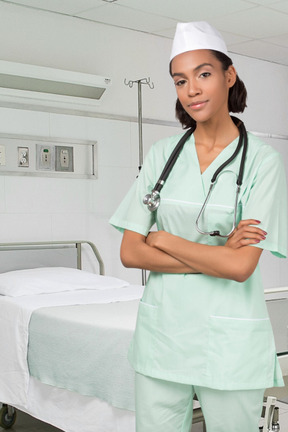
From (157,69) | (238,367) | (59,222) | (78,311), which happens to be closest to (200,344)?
(238,367)

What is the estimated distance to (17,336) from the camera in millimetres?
3668

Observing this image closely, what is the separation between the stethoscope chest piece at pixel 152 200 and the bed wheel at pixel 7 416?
2.47 meters

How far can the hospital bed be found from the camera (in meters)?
3.01

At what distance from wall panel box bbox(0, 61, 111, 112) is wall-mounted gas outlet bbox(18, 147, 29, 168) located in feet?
1.02

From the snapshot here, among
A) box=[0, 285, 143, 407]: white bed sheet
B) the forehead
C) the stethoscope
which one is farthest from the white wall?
the forehead

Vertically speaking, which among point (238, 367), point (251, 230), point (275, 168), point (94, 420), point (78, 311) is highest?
point (275, 168)

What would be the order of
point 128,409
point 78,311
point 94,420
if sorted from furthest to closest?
point 78,311 → point 94,420 → point 128,409

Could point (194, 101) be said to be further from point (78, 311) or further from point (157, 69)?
point (157, 69)

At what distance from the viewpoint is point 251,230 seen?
1725 millimetres

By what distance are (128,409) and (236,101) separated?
5.04ft

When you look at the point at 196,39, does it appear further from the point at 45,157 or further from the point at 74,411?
the point at 45,157

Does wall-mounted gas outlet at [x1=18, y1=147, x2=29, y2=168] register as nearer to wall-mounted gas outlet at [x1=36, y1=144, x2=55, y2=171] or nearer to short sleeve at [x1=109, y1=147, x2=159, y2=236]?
wall-mounted gas outlet at [x1=36, y1=144, x2=55, y2=171]

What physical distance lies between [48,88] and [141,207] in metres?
3.22

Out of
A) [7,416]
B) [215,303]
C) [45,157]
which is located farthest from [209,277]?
[45,157]
